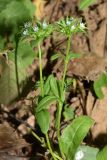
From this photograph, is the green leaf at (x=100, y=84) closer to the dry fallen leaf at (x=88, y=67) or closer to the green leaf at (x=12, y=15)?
the dry fallen leaf at (x=88, y=67)

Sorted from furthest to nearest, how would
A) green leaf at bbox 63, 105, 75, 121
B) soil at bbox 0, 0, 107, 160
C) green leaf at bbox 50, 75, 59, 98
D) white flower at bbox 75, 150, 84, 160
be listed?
green leaf at bbox 63, 105, 75, 121 < soil at bbox 0, 0, 107, 160 < white flower at bbox 75, 150, 84, 160 < green leaf at bbox 50, 75, 59, 98

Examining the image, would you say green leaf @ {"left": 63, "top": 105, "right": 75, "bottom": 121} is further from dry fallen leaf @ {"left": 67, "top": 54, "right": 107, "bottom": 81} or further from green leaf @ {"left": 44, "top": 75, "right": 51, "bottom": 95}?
green leaf @ {"left": 44, "top": 75, "right": 51, "bottom": 95}

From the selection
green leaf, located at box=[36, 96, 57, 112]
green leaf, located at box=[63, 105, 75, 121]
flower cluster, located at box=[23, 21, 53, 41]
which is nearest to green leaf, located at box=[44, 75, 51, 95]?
green leaf, located at box=[36, 96, 57, 112]

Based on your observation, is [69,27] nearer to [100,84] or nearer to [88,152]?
[88,152]

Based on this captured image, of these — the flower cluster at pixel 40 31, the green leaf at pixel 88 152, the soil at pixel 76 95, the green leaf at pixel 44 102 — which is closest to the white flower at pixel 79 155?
the green leaf at pixel 88 152

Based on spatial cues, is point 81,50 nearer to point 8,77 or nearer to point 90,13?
point 90,13

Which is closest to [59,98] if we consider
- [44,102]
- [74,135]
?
[44,102]

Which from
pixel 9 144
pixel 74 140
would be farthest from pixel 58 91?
pixel 9 144
